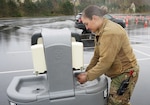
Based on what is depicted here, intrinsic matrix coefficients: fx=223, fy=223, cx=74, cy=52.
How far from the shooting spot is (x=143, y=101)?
13.8ft

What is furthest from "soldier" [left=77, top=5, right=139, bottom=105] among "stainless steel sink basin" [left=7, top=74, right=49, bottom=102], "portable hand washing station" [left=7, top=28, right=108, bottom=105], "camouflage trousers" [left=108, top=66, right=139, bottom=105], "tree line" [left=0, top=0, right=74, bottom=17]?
"tree line" [left=0, top=0, right=74, bottom=17]

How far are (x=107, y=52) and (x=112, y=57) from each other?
0.26 ft

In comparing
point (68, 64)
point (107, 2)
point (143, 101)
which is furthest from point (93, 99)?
point (107, 2)

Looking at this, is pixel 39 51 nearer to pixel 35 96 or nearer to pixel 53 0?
pixel 35 96

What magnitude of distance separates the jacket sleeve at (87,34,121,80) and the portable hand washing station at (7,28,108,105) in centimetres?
14

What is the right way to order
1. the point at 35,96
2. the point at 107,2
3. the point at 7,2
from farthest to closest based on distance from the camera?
the point at 107,2 < the point at 7,2 < the point at 35,96

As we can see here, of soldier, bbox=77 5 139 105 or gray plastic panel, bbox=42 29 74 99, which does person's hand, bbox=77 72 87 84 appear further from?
gray plastic panel, bbox=42 29 74 99

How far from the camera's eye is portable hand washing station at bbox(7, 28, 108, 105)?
2.13 m

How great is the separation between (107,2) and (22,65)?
131 ft

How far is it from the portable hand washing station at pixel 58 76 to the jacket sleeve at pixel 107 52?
14cm

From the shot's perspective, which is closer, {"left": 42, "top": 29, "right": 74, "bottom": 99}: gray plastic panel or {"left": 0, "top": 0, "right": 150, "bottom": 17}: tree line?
{"left": 42, "top": 29, "right": 74, "bottom": 99}: gray plastic panel

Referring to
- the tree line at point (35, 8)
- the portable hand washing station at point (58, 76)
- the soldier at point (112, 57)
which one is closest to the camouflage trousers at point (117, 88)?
the soldier at point (112, 57)

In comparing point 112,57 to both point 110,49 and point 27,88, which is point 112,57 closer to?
point 110,49

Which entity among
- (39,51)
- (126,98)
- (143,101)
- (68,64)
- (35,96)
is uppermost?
(39,51)
